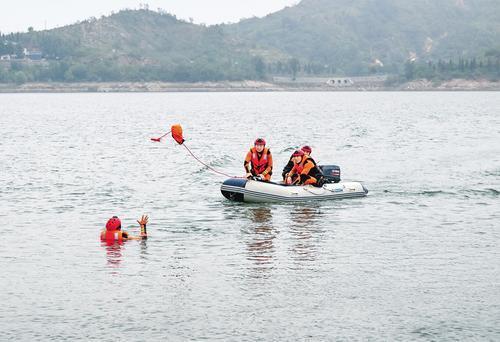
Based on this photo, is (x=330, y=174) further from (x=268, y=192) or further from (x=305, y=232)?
(x=305, y=232)

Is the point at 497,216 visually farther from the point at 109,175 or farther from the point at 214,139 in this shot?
the point at 214,139

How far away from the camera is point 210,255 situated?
19.4 metres

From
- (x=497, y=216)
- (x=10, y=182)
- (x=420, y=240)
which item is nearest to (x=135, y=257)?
(x=420, y=240)

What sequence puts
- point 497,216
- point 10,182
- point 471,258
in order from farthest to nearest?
1. point 10,182
2. point 497,216
3. point 471,258

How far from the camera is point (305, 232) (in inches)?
885

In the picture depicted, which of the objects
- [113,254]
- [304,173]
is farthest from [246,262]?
[304,173]

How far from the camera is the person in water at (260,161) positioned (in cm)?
2705

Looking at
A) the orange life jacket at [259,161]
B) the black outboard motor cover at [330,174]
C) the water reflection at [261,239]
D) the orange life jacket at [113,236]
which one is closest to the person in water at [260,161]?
the orange life jacket at [259,161]

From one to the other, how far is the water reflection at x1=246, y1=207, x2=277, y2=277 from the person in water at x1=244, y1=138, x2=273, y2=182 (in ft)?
4.59

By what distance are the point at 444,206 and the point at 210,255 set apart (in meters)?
11.2

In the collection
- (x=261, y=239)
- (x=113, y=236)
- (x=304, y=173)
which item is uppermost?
(x=304, y=173)

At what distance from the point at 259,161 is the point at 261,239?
6.12 metres

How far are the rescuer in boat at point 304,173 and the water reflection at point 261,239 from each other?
1.69 m

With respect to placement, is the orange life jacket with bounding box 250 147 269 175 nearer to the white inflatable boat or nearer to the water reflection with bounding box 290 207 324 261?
the white inflatable boat
